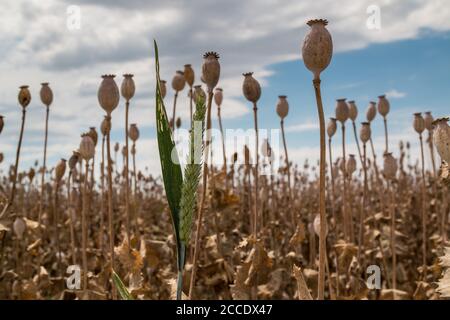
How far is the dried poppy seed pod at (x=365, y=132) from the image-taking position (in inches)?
126

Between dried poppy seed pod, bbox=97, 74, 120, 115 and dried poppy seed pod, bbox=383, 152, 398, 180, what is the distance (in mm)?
1627

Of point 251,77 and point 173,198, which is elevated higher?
point 251,77

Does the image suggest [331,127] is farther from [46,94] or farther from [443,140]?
[443,140]

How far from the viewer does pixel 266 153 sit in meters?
2.90

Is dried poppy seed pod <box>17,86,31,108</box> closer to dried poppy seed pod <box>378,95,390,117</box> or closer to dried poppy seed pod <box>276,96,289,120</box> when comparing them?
dried poppy seed pod <box>276,96,289,120</box>

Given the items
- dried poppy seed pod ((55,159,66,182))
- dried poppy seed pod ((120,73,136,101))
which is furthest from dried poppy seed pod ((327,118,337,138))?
dried poppy seed pod ((55,159,66,182))

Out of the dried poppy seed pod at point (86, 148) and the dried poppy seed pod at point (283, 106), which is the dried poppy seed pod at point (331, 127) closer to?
the dried poppy seed pod at point (283, 106)

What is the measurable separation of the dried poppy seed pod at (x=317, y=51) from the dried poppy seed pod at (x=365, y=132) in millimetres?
2234


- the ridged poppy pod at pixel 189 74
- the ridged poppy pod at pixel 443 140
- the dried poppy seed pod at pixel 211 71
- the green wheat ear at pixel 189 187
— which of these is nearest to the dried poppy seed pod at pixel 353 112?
the ridged poppy pod at pixel 189 74

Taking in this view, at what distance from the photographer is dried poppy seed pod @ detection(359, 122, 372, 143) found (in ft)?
10.5

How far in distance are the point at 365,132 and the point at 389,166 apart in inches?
17.8
